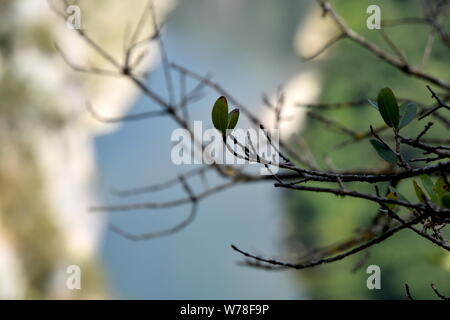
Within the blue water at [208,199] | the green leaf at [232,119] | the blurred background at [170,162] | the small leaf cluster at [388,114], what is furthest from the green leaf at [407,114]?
the blue water at [208,199]

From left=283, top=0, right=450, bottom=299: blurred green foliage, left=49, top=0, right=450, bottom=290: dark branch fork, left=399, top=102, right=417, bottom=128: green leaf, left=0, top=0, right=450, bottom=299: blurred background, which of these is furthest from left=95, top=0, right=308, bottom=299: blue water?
left=399, top=102, right=417, bottom=128: green leaf

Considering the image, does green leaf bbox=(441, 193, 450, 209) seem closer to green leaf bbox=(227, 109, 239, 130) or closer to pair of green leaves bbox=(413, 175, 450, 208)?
pair of green leaves bbox=(413, 175, 450, 208)

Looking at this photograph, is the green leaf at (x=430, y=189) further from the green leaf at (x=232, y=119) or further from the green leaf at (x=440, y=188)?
the green leaf at (x=232, y=119)

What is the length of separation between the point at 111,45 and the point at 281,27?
4598mm

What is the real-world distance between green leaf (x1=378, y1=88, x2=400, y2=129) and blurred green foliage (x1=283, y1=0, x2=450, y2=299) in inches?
152

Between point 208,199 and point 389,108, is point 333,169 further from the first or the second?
point 208,199

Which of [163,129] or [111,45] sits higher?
[163,129]

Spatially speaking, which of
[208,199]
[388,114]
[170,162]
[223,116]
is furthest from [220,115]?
[208,199]

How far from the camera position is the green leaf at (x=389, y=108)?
0.40 m

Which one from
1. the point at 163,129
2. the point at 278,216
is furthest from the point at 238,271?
the point at 163,129

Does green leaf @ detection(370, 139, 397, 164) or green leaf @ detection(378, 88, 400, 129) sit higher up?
green leaf @ detection(378, 88, 400, 129)

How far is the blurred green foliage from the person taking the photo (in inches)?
185

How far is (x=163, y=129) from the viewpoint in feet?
24.3
